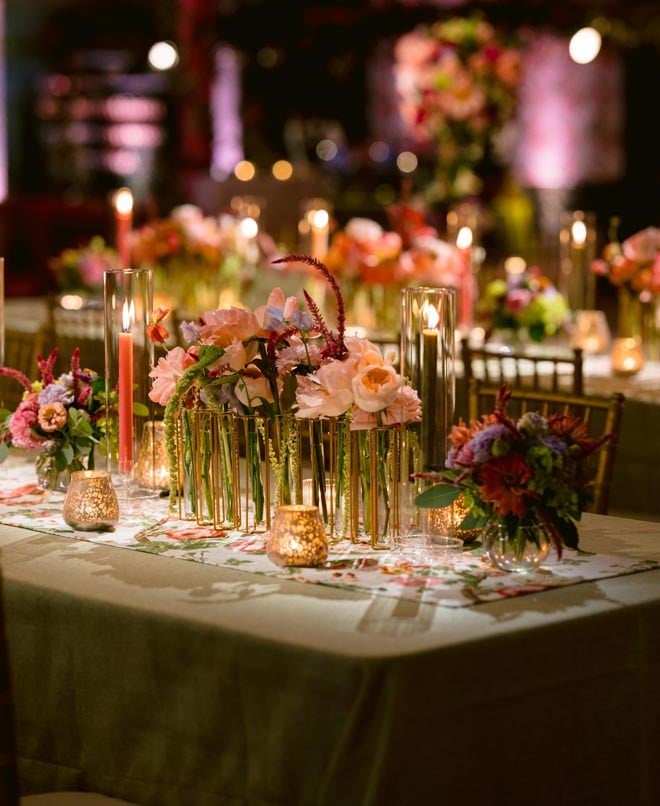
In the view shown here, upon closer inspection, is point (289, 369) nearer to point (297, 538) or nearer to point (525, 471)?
point (297, 538)

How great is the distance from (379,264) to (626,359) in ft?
4.08

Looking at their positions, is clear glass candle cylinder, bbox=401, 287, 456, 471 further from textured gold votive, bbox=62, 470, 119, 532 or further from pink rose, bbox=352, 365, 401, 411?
textured gold votive, bbox=62, 470, 119, 532

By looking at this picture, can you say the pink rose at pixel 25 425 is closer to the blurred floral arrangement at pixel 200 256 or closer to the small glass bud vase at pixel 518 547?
the small glass bud vase at pixel 518 547

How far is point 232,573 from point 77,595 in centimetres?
24

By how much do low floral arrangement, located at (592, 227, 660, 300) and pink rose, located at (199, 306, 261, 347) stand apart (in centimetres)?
267

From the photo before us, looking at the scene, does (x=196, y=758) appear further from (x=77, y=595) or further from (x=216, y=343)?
(x=216, y=343)

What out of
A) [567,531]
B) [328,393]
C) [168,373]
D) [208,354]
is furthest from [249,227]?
[567,531]

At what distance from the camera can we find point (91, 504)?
2824 mm

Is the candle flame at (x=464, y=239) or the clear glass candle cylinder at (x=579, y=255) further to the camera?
the candle flame at (x=464, y=239)

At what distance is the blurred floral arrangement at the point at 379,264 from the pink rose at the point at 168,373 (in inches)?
115

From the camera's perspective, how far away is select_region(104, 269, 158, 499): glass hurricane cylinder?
2.98 meters

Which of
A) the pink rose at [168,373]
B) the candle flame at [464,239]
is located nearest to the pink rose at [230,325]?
the pink rose at [168,373]

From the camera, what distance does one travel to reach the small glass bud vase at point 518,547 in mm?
2438

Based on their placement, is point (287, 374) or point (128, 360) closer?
point (287, 374)
